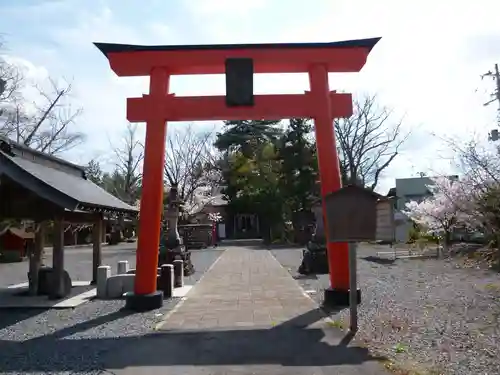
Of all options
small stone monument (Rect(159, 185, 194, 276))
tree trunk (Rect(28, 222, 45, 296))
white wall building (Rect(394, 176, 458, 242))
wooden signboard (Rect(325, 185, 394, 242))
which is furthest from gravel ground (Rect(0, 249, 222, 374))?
white wall building (Rect(394, 176, 458, 242))

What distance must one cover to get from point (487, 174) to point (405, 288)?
6886mm

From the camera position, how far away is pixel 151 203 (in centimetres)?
961

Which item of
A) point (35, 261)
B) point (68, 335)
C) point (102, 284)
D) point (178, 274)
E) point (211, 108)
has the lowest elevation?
point (68, 335)

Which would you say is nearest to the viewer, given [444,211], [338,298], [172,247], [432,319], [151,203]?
[432,319]

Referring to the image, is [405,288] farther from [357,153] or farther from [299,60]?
[357,153]

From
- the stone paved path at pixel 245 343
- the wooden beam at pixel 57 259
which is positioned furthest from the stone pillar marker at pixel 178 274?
the wooden beam at pixel 57 259

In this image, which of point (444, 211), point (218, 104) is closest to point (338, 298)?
point (218, 104)

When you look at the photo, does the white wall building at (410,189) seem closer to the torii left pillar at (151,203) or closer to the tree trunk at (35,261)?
the tree trunk at (35,261)

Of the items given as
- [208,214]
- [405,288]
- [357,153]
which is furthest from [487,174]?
[208,214]

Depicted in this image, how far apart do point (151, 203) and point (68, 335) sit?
2.91 metres

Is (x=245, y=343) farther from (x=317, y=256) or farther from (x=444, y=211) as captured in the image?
(x=444, y=211)

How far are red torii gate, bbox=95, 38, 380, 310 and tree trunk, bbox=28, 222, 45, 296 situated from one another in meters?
3.96

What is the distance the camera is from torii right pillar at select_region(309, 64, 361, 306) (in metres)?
9.67

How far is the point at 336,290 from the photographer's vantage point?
973cm
